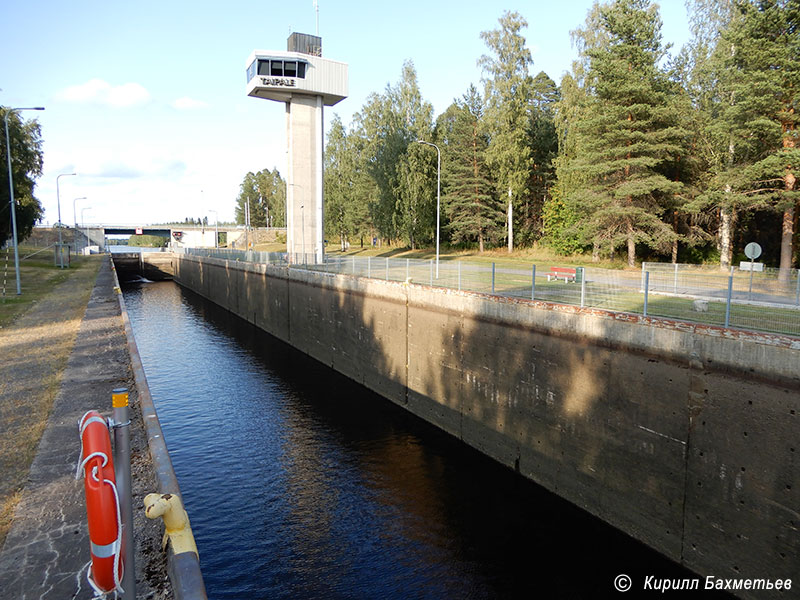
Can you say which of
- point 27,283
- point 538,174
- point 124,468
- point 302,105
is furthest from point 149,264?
point 124,468

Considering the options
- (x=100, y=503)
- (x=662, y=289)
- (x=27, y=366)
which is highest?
(x=662, y=289)

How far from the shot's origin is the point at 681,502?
10844 mm

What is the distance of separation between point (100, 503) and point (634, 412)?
34.1ft

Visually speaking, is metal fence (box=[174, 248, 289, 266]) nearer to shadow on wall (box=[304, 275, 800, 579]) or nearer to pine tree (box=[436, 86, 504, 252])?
pine tree (box=[436, 86, 504, 252])

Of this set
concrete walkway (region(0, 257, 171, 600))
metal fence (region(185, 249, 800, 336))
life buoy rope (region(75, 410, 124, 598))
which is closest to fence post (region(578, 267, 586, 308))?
metal fence (region(185, 249, 800, 336))

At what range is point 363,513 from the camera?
13797 millimetres

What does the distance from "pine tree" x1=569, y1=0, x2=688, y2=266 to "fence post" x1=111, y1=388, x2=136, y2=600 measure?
35.7 meters

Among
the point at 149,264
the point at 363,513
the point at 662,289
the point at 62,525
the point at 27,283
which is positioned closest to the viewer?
the point at 62,525

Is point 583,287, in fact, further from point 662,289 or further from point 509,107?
point 509,107

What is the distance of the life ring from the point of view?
5547mm

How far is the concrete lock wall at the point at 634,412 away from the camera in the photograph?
31.1ft

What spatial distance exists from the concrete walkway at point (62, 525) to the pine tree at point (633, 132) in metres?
33.0

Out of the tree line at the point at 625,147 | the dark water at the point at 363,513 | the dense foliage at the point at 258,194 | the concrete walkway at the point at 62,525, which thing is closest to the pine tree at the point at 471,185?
the tree line at the point at 625,147

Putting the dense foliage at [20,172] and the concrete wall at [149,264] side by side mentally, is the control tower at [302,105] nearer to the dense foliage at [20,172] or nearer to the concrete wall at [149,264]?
the dense foliage at [20,172]
